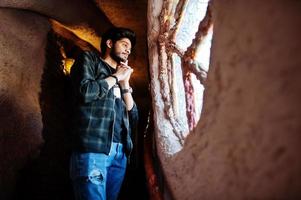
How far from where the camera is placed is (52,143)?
3.31 m

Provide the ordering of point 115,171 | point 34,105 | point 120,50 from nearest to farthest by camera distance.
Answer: point 115,171, point 120,50, point 34,105

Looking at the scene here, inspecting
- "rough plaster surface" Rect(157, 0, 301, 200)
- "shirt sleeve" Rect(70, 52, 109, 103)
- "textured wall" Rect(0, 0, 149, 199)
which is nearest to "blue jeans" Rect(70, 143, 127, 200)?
"shirt sleeve" Rect(70, 52, 109, 103)

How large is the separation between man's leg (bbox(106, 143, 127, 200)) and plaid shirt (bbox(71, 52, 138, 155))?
0.09 meters

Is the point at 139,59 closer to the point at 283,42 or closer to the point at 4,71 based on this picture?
the point at 4,71

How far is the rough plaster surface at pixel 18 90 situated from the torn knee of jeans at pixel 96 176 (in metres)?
0.95

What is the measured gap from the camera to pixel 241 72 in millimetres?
1058

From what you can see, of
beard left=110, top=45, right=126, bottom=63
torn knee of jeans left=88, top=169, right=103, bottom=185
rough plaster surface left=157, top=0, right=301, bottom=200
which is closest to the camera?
rough plaster surface left=157, top=0, right=301, bottom=200

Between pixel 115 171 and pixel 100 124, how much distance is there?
38 centimetres

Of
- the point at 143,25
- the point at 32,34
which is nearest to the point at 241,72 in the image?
the point at 32,34

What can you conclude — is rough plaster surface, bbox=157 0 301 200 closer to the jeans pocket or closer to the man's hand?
the jeans pocket

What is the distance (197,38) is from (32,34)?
210cm

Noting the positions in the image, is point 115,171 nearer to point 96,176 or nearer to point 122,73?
point 96,176

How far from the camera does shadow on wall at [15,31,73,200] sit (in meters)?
3.08

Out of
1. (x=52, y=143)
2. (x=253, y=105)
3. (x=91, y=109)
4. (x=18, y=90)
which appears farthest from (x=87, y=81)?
(x=253, y=105)
